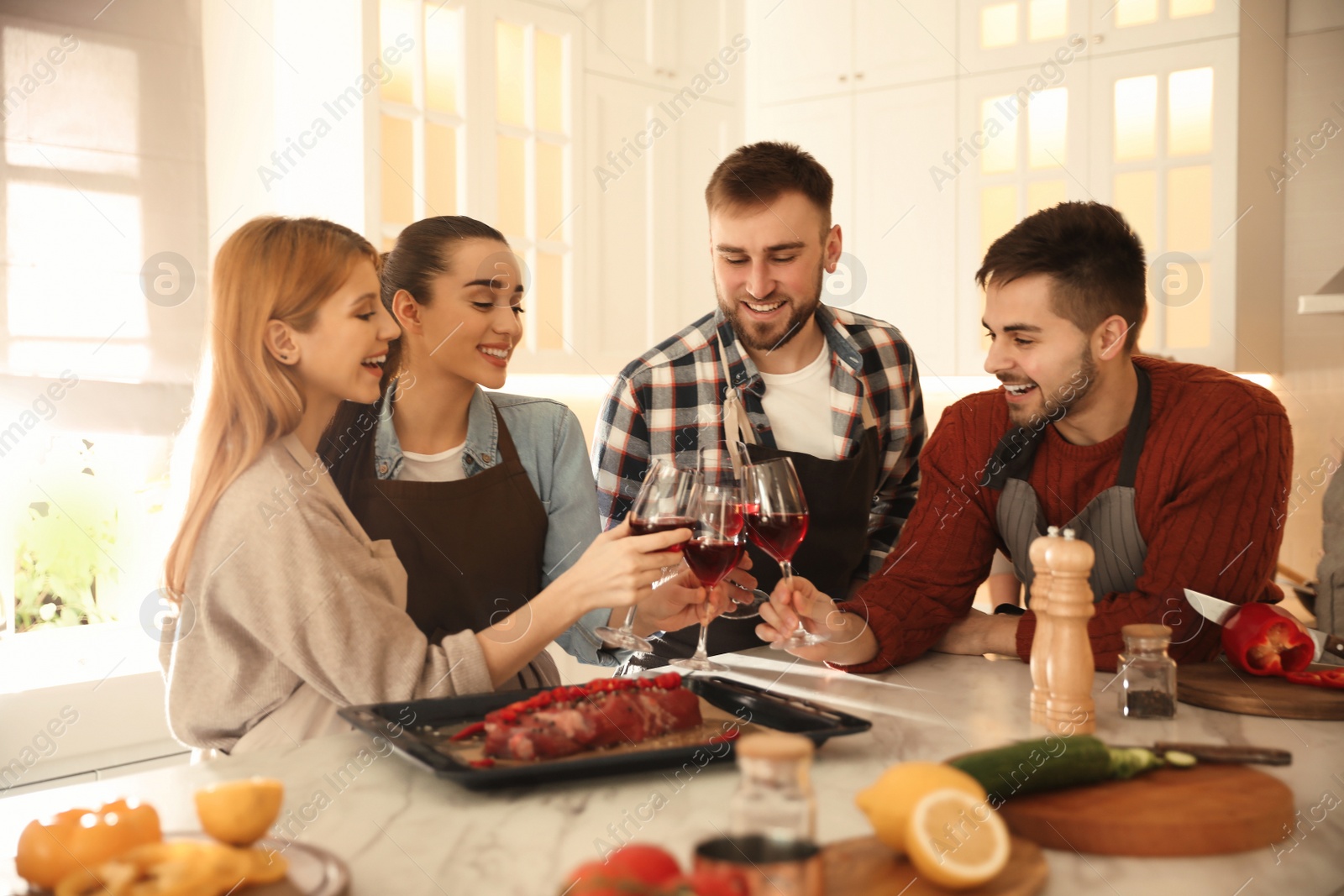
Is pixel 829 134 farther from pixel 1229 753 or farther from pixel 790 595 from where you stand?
pixel 1229 753

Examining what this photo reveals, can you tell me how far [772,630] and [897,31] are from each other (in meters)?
→ 3.03

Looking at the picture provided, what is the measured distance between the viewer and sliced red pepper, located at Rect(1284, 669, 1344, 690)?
121cm

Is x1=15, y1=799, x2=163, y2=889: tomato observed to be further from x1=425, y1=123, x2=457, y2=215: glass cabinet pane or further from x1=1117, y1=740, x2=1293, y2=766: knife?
x1=425, y1=123, x2=457, y2=215: glass cabinet pane

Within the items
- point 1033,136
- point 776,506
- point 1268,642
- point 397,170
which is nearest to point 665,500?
point 776,506

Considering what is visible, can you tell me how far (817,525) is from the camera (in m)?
2.09

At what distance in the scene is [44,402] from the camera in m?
2.39

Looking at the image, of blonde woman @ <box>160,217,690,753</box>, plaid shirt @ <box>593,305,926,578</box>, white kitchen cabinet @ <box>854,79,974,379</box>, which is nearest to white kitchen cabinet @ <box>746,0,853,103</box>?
white kitchen cabinet @ <box>854,79,974,379</box>

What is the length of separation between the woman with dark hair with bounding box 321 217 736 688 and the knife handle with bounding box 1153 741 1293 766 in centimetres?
94

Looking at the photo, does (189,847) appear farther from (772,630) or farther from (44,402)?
(44,402)

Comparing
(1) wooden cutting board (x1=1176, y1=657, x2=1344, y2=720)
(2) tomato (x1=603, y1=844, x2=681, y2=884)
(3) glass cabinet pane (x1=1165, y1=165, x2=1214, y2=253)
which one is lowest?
(1) wooden cutting board (x1=1176, y1=657, x2=1344, y2=720)

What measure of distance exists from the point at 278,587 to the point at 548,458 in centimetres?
66

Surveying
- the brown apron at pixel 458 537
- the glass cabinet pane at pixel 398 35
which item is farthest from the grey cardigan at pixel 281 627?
the glass cabinet pane at pixel 398 35

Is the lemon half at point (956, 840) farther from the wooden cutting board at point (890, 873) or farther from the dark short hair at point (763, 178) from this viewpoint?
the dark short hair at point (763, 178)

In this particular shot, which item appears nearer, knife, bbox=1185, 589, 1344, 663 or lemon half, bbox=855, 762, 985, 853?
lemon half, bbox=855, 762, 985, 853
